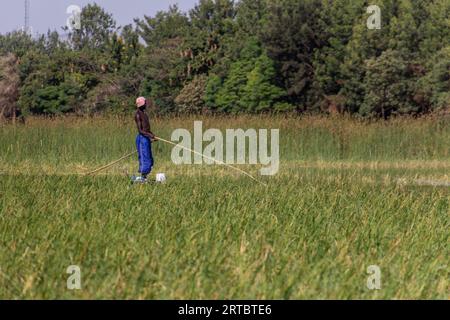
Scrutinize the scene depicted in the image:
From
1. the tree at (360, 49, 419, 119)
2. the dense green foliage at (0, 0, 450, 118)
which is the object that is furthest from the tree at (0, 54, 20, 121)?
the tree at (360, 49, 419, 119)

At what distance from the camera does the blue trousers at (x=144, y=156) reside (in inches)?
Answer: 602

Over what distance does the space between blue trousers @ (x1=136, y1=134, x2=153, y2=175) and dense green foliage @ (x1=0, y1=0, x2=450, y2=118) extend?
2278 cm

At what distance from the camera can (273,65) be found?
46.6 m

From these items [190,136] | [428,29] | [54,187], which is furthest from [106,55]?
[54,187]

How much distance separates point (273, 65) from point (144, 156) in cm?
3164

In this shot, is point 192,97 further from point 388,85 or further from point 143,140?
point 143,140

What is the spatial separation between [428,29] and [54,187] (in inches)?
1352

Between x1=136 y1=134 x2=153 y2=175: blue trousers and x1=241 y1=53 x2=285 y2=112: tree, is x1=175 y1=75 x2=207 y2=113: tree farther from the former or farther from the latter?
x1=136 y1=134 x2=153 y2=175: blue trousers

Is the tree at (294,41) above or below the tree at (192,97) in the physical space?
above

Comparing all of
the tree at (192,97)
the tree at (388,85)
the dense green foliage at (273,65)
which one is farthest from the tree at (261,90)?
the tree at (388,85)

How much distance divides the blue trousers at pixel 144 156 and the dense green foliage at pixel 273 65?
22776 mm

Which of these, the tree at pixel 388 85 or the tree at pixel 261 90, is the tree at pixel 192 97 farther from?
the tree at pixel 388 85
